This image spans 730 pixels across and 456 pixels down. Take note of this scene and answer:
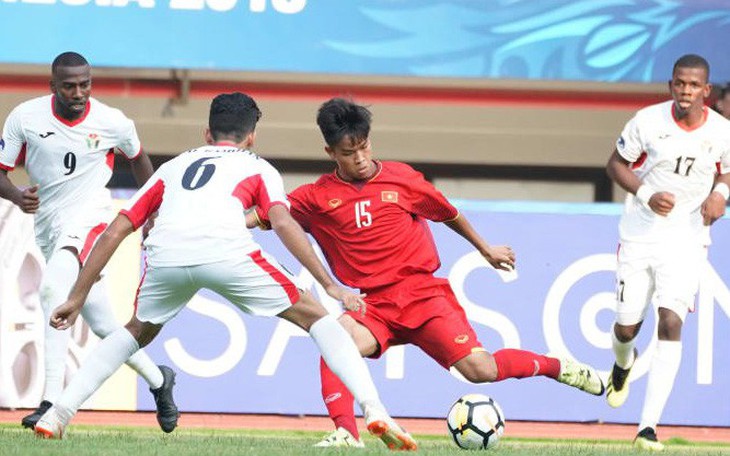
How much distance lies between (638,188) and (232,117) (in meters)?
2.77

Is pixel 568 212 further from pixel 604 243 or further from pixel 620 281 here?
pixel 620 281

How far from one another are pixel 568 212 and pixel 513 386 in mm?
1278

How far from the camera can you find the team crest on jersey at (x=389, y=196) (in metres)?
8.43

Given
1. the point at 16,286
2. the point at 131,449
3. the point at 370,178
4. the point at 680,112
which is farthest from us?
the point at 16,286

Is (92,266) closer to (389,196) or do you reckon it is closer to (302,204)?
(302,204)

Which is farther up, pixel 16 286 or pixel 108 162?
pixel 108 162

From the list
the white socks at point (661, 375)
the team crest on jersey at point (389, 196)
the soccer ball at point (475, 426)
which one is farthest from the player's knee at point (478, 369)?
the white socks at point (661, 375)

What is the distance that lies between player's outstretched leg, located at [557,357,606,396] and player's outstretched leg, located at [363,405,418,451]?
154 cm

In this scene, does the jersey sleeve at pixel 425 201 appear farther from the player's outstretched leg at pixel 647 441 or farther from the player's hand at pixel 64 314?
the player's hand at pixel 64 314

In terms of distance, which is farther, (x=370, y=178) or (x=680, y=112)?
(x=680, y=112)

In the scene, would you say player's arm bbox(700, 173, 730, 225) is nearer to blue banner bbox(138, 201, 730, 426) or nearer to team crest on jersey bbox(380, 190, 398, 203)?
team crest on jersey bbox(380, 190, 398, 203)

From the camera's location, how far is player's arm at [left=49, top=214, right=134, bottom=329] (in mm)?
7395

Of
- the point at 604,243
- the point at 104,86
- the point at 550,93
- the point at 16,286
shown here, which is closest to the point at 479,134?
the point at 550,93

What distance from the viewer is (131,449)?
7234mm
